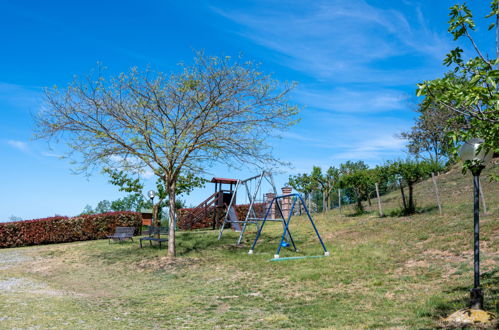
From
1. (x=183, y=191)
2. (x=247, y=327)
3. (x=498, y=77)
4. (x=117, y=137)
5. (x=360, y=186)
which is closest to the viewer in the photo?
(x=498, y=77)

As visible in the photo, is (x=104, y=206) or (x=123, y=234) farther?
(x=104, y=206)

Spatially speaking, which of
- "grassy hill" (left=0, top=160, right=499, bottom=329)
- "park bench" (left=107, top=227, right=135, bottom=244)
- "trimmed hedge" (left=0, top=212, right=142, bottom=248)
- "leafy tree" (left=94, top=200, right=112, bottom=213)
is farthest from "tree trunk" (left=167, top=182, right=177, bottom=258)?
"leafy tree" (left=94, top=200, right=112, bottom=213)

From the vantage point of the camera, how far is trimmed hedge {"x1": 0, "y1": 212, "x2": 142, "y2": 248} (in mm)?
20859

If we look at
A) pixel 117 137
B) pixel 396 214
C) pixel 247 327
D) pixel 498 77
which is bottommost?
pixel 247 327

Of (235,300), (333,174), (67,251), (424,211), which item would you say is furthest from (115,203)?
(235,300)

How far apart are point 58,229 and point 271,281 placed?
635 inches

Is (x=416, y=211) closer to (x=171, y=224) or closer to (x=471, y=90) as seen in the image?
(x=171, y=224)

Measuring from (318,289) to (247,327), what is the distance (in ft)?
8.52

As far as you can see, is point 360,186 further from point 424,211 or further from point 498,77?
point 498,77

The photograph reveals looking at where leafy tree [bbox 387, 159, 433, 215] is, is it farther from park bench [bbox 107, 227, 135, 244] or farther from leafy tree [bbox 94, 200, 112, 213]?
leafy tree [bbox 94, 200, 112, 213]

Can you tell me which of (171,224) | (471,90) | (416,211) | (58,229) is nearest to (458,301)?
(471,90)

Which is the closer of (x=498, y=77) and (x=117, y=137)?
(x=498, y=77)

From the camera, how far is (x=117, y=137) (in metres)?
13.8

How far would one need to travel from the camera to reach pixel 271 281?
30.9ft
